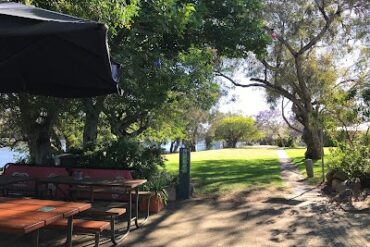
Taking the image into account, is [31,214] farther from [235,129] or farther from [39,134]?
[235,129]

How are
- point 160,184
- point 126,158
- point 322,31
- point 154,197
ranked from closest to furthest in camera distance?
point 154,197, point 160,184, point 126,158, point 322,31

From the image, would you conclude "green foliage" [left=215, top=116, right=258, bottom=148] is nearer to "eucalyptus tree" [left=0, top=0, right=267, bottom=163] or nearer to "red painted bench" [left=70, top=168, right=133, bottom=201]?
"eucalyptus tree" [left=0, top=0, right=267, bottom=163]

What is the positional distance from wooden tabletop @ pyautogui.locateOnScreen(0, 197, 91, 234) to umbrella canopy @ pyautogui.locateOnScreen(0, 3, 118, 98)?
1.46 m

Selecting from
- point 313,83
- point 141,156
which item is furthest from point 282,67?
point 141,156

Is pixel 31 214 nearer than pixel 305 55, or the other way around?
pixel 31 214

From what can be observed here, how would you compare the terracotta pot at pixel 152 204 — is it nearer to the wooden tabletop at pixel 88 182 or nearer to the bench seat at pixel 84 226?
the wooden tabletop at pixel 88 182

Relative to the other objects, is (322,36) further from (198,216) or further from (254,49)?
(198,216)

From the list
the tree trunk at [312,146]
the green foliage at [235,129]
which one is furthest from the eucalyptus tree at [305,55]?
the green foliage at [235,129]

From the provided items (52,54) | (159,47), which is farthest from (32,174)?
(52,54)

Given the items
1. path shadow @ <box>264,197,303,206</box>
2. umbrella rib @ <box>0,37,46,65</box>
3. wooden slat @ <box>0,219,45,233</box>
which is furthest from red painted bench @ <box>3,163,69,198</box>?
wooden slat @ <box>0,219,45,233</box>

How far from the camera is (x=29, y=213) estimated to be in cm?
491

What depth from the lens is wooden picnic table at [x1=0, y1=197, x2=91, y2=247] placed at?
14.3ft

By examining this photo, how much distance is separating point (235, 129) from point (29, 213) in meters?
61.1

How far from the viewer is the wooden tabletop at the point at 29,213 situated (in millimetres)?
4354
